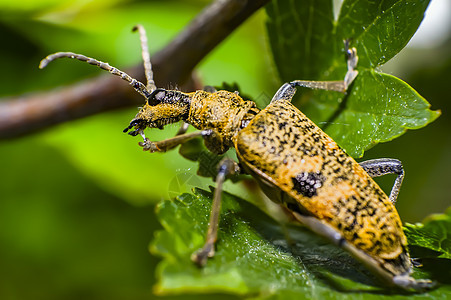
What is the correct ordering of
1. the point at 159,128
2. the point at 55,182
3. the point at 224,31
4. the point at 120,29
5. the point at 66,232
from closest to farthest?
the point at 224,31, the point at 159,128, the point at 66,232, the point at 55,182, the point at 120,29

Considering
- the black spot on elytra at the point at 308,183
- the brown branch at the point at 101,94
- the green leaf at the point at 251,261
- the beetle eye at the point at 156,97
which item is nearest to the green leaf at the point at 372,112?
the black spot on elytra at the point at 308,183

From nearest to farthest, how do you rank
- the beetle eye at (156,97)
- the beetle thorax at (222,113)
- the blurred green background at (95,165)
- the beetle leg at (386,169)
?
the beetle leg at (386,169)
the beetle thorax at (222,113)
the beetle eye at (156,97)
the blurred green background at (95,165)

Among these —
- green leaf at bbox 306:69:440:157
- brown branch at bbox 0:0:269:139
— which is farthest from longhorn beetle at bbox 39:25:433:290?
brown branch at bbox 0:0:269:139

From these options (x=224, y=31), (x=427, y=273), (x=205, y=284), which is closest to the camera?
(x=205, y=284)

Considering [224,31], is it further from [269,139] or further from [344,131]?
[344,131]

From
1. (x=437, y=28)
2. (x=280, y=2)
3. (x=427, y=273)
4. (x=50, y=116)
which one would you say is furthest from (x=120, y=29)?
(x=427, y=273)

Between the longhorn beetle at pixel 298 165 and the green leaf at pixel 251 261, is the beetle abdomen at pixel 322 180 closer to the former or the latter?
the longhorn beetle at pixel 298 165

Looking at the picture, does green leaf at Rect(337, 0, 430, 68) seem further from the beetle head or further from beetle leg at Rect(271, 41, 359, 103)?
the beetle head
